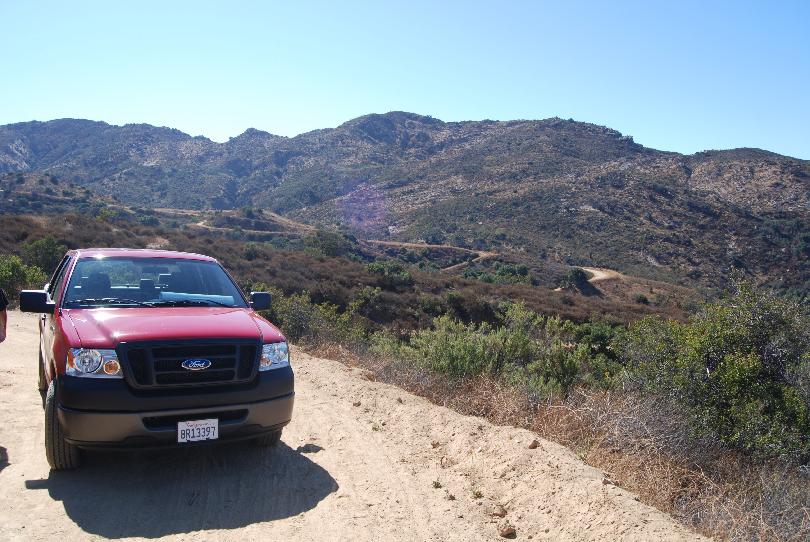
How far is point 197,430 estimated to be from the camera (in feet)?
13.8

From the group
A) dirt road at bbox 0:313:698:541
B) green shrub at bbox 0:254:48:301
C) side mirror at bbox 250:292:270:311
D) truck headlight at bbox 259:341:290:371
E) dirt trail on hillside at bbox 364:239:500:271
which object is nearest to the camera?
dirt road at bbox 0:313:698:541

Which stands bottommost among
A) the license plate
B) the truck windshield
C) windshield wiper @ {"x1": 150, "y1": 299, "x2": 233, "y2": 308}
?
the license plate

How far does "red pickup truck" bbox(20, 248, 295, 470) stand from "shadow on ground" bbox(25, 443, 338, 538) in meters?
0.25

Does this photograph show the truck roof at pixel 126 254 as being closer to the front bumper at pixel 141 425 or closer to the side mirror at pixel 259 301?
the side mirror at pixel 259 301

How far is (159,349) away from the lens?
164 inches

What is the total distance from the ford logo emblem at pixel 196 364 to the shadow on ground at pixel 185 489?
95 cm

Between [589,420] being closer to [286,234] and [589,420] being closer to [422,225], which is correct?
[286,234]

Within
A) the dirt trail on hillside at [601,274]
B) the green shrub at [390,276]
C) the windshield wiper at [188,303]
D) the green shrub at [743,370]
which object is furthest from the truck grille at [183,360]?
the dirt trail on hillside at [601,274]

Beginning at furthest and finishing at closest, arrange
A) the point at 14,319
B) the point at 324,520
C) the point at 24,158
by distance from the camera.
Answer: the point at 24,158, the point at 14,319, the point at 324,520

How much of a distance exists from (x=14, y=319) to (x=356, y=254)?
37.8m

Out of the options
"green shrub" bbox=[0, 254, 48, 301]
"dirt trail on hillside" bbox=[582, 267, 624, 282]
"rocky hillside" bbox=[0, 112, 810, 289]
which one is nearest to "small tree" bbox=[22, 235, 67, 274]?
"green shrub" bbox=[0, 254, 48, 301]

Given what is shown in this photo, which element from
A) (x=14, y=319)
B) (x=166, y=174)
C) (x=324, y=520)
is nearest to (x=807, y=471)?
(x=324, y=520)

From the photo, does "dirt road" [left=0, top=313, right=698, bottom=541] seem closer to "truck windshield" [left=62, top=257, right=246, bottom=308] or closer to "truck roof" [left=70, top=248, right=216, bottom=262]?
"truck windshield" [left=62, top=257, right=246, bottom=308]

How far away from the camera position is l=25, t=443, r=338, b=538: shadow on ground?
3898mm
